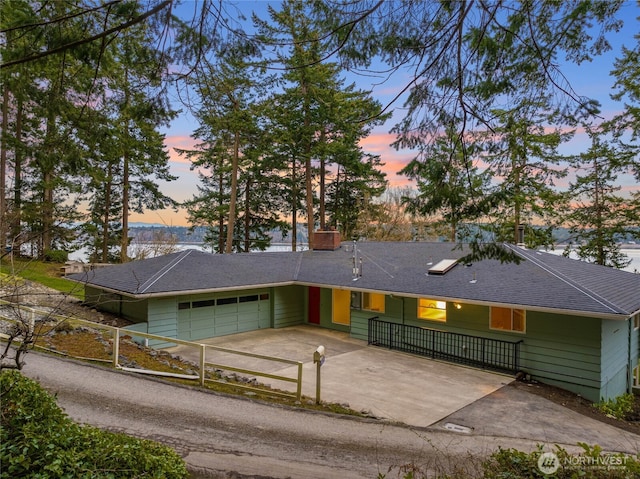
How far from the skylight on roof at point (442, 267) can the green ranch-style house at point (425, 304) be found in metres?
0.04

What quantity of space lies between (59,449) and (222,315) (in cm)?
1084

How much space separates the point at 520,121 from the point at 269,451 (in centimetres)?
587

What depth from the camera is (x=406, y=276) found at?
14.3 meters

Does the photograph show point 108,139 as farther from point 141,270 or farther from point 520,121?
point 141,270

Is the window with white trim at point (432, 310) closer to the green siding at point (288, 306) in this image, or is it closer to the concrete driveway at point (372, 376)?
the concrete driveway at point (372, 376)

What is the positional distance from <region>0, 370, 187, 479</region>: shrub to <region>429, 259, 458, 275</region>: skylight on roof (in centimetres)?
1070

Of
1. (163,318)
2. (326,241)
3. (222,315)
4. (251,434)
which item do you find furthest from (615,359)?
(163,318)

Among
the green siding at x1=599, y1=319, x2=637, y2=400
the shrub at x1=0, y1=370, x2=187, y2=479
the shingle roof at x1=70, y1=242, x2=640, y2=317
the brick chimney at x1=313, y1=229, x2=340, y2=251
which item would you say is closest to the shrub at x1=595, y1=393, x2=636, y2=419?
the green siding at x1=599, y1=319, x2=637, y2=400

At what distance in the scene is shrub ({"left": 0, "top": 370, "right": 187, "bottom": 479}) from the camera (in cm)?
395

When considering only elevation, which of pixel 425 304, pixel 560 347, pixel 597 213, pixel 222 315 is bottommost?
pixel 222 315

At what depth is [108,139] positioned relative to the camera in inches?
211

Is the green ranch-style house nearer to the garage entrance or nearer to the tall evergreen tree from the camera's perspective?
the garage entrance

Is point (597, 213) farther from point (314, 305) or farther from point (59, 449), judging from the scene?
point (59, 449)

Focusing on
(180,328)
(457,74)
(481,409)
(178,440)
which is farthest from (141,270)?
(457,74)
